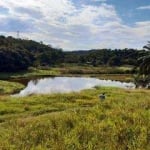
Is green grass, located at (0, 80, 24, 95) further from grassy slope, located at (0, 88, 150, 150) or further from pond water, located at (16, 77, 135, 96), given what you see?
grassy slope, located at (0, 88, 150, 150)

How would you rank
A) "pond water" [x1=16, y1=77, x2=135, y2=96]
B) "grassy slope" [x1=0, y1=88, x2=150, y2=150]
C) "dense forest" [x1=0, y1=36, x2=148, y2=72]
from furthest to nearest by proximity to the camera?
"dense forest" [x1=0, y1=36, x2=148, y2=72], "pond water" [x1=16, y1=77, x2=135, y2=96], "grassy slope" [x1=0, y1=88, x2=150, y2=150]

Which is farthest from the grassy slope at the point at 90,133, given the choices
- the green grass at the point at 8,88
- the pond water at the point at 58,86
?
the green grass at the point at 8,88

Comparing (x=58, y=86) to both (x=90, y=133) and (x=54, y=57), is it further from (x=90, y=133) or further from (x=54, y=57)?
(x=54, y=57)

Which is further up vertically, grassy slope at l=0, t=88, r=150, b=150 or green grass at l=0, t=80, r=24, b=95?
grassy slope at l=0, t=88, r=150, b=150

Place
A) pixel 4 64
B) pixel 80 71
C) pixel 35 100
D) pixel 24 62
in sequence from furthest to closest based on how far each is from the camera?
pixel 80 71 < pixel 24 62 < pixel 4 64 < pixel 35 100

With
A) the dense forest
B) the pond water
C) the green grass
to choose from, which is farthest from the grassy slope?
the dense forest

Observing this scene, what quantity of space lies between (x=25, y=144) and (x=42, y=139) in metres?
0.69

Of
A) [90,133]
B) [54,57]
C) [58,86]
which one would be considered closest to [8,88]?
[58,86]

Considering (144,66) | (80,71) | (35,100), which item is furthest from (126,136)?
(80,71)

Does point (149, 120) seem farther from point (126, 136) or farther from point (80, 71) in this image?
point (80, 71)

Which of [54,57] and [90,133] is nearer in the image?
[90,133]

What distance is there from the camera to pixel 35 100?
3297cm

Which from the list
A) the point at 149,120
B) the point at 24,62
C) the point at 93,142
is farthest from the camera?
the point at 24,62

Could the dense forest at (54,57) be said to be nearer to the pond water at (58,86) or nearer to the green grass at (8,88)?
the pond water at (58,86)
